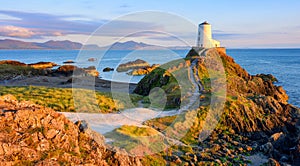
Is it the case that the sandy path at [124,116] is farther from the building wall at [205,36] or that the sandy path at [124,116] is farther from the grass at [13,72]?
the grass at [13,72]

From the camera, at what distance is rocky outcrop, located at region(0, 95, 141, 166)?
10.4 metres

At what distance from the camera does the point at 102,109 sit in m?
24.3

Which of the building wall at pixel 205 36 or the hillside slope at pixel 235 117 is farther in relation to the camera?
the building wall at pixel 205 36

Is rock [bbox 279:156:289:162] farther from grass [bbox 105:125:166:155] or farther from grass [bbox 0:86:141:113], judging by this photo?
grass [bbox 0:86:141:113]

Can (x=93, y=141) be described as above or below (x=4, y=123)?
below

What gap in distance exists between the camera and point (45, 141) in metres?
11.4

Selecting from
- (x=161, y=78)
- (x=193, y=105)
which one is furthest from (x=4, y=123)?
(x=161, y=78)

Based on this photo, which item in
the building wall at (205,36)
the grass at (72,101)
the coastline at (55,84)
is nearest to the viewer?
the grass at (72,101)

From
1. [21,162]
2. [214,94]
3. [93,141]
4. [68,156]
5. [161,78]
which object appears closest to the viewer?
[21,162]

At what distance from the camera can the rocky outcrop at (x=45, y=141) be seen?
408 inches

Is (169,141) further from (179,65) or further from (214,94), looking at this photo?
(179,65)

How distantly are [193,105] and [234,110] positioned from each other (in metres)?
3.64

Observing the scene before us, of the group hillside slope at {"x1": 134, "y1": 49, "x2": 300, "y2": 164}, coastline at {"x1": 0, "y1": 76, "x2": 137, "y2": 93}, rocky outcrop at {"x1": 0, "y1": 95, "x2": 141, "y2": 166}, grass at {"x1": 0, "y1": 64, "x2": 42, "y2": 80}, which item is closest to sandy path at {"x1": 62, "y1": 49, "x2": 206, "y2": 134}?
hillside slope at {"x1": 134, "y1": 49, "x2": 300, "y2": 164}

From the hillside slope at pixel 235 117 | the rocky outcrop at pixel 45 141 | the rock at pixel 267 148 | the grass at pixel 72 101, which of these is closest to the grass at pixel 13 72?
the grass at pixel 72 101
